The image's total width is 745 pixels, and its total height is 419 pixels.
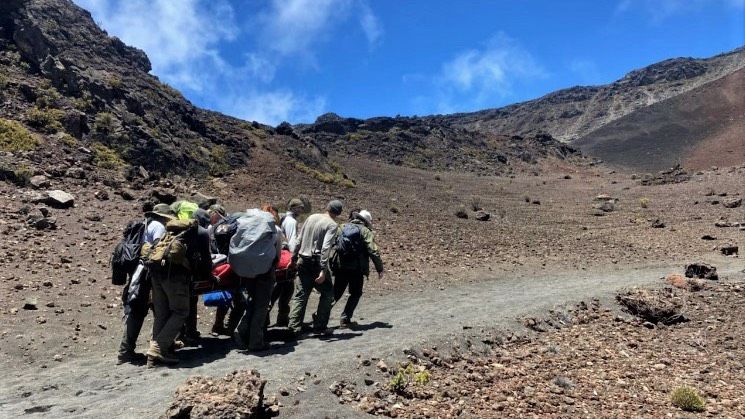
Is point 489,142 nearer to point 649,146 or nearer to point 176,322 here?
point 649,146

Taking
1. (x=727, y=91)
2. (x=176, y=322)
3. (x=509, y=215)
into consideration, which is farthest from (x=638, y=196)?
(x=727, y=91)

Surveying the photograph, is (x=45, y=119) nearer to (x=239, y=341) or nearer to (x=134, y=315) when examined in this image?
(x=134, y=315)

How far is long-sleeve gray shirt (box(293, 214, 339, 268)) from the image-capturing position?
6395 mm

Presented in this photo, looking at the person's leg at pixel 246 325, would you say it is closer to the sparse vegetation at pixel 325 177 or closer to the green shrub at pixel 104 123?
the green shrub at pixel 104 123

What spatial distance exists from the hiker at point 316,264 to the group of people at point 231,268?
0.5 inches

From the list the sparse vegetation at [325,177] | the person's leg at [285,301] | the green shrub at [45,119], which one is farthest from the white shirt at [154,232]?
the sparse vegetation at [325,177]

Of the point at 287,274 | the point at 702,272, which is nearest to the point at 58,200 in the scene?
the point at 287,274

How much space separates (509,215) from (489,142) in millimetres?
37892

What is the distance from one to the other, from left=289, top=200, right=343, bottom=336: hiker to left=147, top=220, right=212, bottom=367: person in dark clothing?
1.28 m

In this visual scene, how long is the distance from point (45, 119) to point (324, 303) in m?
15.1

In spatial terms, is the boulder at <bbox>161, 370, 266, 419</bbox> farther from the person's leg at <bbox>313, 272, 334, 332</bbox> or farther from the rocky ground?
the person's leg at <bbox>313, 272, 334, 332</bbox>

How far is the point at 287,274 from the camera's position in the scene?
677cm

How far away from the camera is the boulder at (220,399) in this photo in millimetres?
→ 3820

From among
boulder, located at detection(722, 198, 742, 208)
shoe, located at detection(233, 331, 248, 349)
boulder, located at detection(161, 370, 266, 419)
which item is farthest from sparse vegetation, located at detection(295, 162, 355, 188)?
boulder, located at detection(161, 370, 266, 419)
